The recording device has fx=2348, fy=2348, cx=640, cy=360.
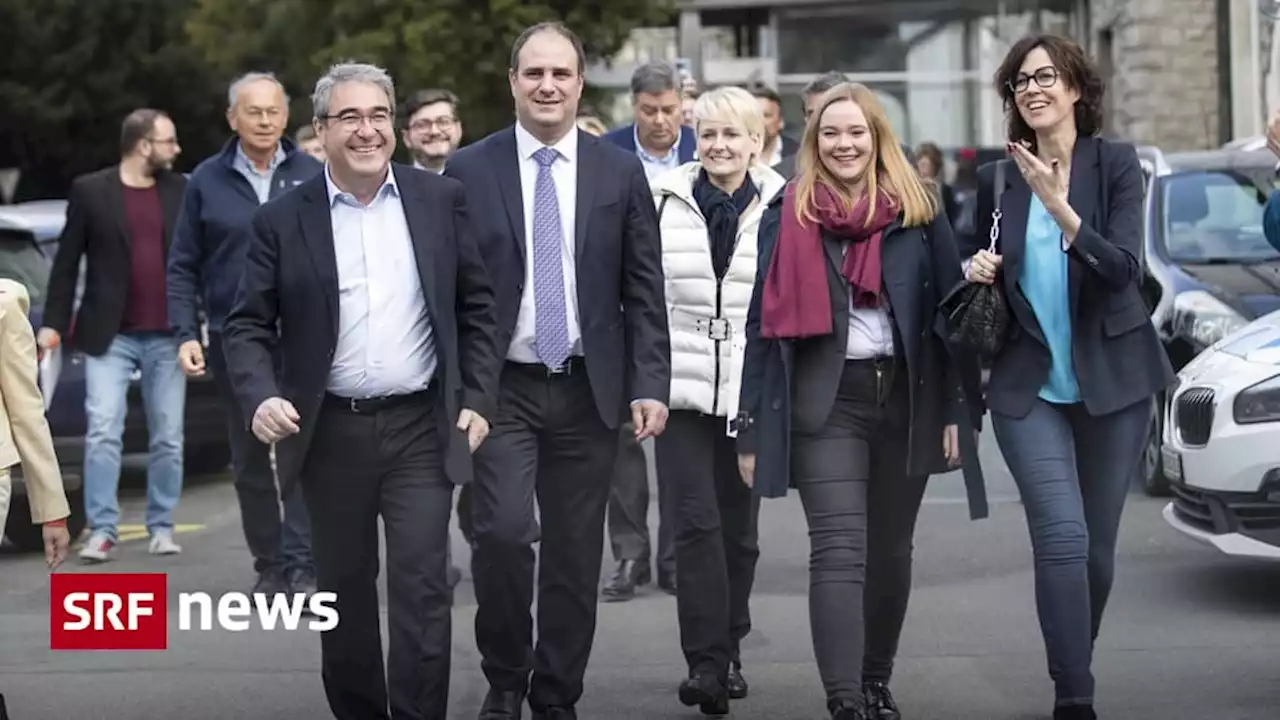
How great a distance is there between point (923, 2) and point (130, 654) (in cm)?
3276

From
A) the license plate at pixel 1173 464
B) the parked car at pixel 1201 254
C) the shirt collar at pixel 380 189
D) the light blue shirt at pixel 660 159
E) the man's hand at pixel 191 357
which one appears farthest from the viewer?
the parked car at pixel 1201 254

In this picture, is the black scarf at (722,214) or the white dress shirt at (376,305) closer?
the white dress shirt at (376,305)

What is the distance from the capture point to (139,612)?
9227 millimetres

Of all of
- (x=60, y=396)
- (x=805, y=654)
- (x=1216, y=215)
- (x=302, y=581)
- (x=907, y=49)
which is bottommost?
(x=805, y=654)

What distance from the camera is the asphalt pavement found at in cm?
728

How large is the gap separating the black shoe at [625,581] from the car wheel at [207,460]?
5122 mm

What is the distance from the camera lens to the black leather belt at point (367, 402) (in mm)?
6293

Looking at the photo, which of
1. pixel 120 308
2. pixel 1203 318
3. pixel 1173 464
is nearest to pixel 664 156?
pixel 1173 464

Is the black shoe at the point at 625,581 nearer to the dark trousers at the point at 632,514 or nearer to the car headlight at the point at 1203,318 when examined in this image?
the dark trousers at the point at 632,514

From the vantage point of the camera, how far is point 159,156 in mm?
11062

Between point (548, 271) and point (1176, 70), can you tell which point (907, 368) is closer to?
point (548, 271)

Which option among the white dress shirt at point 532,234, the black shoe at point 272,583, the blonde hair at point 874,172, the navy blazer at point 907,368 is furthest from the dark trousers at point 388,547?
the black shoe at point 272,583

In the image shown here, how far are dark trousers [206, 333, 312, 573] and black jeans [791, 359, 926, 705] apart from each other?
332 cm

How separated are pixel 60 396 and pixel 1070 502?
688 cm
